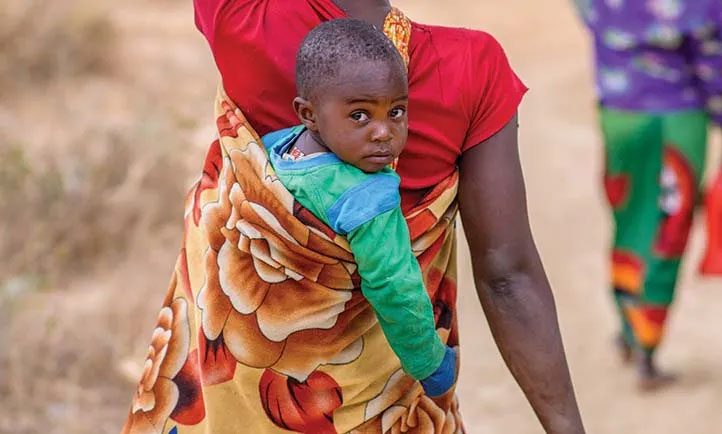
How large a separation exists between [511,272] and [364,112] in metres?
0.50

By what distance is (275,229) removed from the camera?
95.1 inches

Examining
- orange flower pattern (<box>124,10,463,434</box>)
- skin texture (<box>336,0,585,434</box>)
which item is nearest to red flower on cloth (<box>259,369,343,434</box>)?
orange flower pattern (<box>124,10,463,434</box>)

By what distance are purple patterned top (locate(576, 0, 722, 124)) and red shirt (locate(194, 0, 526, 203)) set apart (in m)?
2.38

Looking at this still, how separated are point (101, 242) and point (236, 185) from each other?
3.64 meters

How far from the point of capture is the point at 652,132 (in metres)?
5.02

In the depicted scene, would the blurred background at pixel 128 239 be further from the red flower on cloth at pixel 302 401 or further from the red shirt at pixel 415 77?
the red shirt at pixel 415 77

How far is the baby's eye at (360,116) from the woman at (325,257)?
20 cm

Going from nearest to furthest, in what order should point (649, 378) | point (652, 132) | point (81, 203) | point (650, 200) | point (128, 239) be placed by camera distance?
point (652, 132), point (650, 200), point (649, 378), point (81, 203), point (128, 239)

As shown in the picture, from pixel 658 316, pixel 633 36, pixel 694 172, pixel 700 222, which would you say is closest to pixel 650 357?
pixel 658 316

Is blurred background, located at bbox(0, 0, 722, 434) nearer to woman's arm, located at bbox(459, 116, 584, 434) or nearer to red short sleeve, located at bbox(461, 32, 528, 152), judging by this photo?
woman's arm, located at bbox(459, 116, 584, 434)

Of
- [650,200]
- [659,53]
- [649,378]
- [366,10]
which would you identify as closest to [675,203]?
[650,200]

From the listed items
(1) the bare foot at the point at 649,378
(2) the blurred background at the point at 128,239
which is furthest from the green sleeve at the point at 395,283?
(1) the bare foot at the point at 649,378

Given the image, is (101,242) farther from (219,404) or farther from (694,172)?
(219,404)

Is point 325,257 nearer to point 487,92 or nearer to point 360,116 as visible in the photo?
point 360,116
